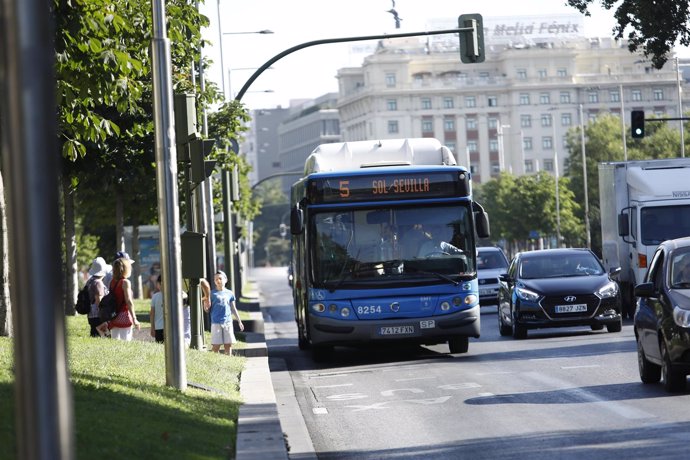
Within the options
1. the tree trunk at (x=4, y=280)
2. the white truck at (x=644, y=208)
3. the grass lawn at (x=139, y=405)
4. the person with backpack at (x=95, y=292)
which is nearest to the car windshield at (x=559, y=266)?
the white truck at (x=644, y=208)

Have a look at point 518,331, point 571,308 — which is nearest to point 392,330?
point 571,308

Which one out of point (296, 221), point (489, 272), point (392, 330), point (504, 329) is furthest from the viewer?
point (489, 272)

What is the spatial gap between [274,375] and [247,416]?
7.86 meters

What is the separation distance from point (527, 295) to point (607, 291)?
137 cm

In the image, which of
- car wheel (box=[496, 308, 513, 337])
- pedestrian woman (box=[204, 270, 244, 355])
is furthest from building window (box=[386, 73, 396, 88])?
pedestrian woman (box=[204, 270, 244, 355])

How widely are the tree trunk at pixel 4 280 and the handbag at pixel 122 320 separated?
7.94ft

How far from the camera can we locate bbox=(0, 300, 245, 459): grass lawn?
10414mm

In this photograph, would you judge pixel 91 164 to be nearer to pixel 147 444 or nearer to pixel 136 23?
pixel 136 23

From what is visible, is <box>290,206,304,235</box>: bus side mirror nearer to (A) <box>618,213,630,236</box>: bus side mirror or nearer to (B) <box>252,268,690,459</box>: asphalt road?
(B) <box>252,268,690,459</box>: asphalt road

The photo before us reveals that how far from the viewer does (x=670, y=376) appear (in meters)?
14.9

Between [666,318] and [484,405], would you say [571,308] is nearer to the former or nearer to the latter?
[484,405]

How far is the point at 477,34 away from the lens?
26.9m

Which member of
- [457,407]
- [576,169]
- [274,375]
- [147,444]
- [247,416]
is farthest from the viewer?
[576,169]

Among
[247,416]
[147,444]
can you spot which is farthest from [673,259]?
[147,444]
